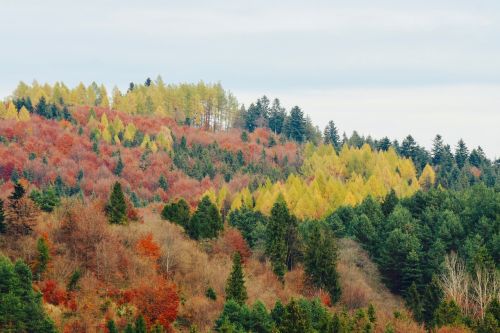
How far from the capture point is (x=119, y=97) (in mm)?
168125

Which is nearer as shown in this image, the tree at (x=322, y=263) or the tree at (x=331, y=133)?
the tree at (x=322, y=263)

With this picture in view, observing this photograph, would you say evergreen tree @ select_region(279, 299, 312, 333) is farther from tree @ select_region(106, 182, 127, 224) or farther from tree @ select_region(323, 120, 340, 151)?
tree @ select_region(323, 120, 340, 151)

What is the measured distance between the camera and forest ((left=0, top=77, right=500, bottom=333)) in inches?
1980

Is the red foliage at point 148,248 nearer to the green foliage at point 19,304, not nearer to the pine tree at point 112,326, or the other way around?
the pine tree at point 112,326

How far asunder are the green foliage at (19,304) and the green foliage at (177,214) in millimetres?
25335

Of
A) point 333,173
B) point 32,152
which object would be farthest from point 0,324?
point 333,173

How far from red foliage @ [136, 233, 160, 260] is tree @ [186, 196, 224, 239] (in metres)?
9.79

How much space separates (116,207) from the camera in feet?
202

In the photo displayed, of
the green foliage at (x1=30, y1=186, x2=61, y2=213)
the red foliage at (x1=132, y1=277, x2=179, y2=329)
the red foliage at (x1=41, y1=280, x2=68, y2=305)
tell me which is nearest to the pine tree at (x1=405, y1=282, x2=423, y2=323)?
the red foliage at (x1=132, y1=277, x2=179, y2=329)

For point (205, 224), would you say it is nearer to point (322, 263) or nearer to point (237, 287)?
point (322, 263)

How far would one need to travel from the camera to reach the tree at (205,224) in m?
69.5

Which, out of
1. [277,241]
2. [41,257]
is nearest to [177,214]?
→ [277,241]

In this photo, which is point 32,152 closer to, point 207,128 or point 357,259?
point 207,128

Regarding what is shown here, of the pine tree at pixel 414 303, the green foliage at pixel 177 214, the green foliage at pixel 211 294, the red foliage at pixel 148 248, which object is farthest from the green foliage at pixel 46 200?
the pine tree at pixel 414 303
